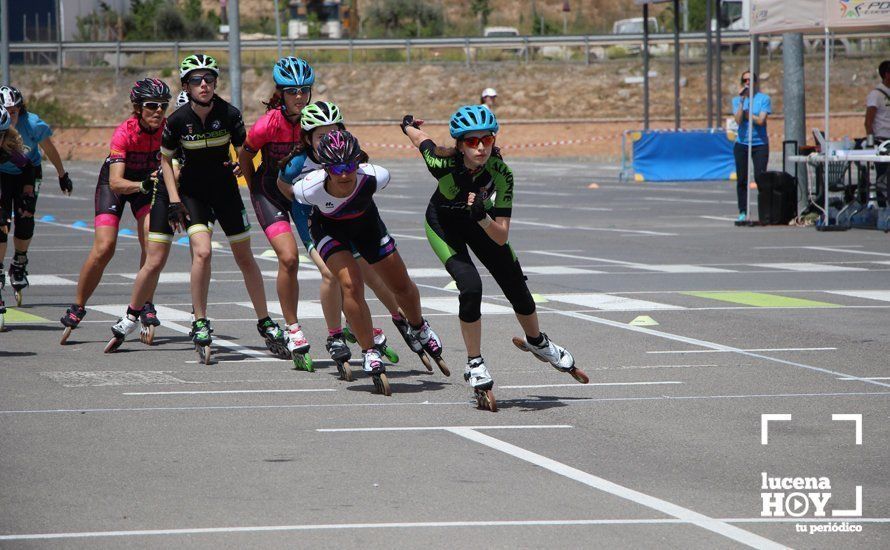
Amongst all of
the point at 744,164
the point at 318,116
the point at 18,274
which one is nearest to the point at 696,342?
the point at 318,116

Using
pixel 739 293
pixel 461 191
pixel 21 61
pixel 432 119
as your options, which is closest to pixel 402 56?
pixel 432 119

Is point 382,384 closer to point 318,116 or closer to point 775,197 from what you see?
point 318,116

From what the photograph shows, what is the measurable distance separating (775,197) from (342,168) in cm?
1545

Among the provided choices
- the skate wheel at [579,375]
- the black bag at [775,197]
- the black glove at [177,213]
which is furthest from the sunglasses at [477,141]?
the black bag at [775,197]

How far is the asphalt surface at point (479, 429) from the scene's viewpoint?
6.30m

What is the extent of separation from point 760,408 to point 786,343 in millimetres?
2889

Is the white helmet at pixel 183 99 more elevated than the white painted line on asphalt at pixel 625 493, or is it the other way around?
the white helmet at pixel 183 99

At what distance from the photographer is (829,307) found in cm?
1405

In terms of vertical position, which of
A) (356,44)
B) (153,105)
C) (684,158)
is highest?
(356,44)

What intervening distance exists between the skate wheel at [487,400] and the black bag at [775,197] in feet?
51.5

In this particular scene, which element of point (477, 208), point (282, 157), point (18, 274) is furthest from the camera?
point (18, 274)

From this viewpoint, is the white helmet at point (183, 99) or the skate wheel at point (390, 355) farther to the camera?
the white helmet at point (183, 99)

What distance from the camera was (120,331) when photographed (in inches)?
456

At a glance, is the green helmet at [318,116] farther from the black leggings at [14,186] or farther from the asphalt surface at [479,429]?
the black leggings at [14,186]
